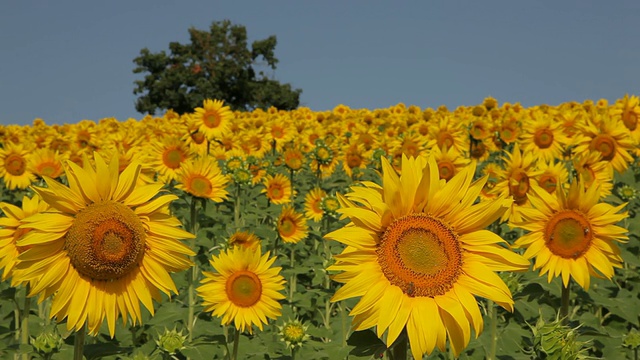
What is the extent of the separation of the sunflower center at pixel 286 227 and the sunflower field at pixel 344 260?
0.05 ft

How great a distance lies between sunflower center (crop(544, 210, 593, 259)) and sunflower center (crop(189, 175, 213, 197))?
10.1 ft

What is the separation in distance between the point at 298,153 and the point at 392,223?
236 inches

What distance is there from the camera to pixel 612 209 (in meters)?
3.72

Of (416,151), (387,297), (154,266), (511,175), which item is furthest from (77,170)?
(416,151)

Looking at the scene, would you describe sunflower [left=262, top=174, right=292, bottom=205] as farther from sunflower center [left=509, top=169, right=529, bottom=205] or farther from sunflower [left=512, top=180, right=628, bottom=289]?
sunflower [left=512, top=180, right=628, bottom=289]

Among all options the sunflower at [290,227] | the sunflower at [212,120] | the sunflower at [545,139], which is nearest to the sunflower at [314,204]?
the sunflower at [290,227]

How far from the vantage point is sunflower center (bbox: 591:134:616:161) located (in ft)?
21.5

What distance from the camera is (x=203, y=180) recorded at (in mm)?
5586

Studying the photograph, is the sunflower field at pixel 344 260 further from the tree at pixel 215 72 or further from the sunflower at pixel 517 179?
the tree at pixel 215 72

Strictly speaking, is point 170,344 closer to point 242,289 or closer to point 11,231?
point 242,289

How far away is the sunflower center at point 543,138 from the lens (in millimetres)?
7852

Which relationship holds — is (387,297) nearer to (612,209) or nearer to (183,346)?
(183,346)

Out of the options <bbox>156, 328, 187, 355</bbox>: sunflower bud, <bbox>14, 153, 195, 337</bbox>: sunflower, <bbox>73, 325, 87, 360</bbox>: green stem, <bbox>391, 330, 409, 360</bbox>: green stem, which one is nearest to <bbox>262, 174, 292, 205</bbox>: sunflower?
<bbox>156, 328, 187, 355</bbox>: sunflower bud

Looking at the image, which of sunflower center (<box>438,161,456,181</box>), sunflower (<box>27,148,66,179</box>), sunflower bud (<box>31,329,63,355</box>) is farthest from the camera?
sunflower (<box>27,148,66,179</box>)
